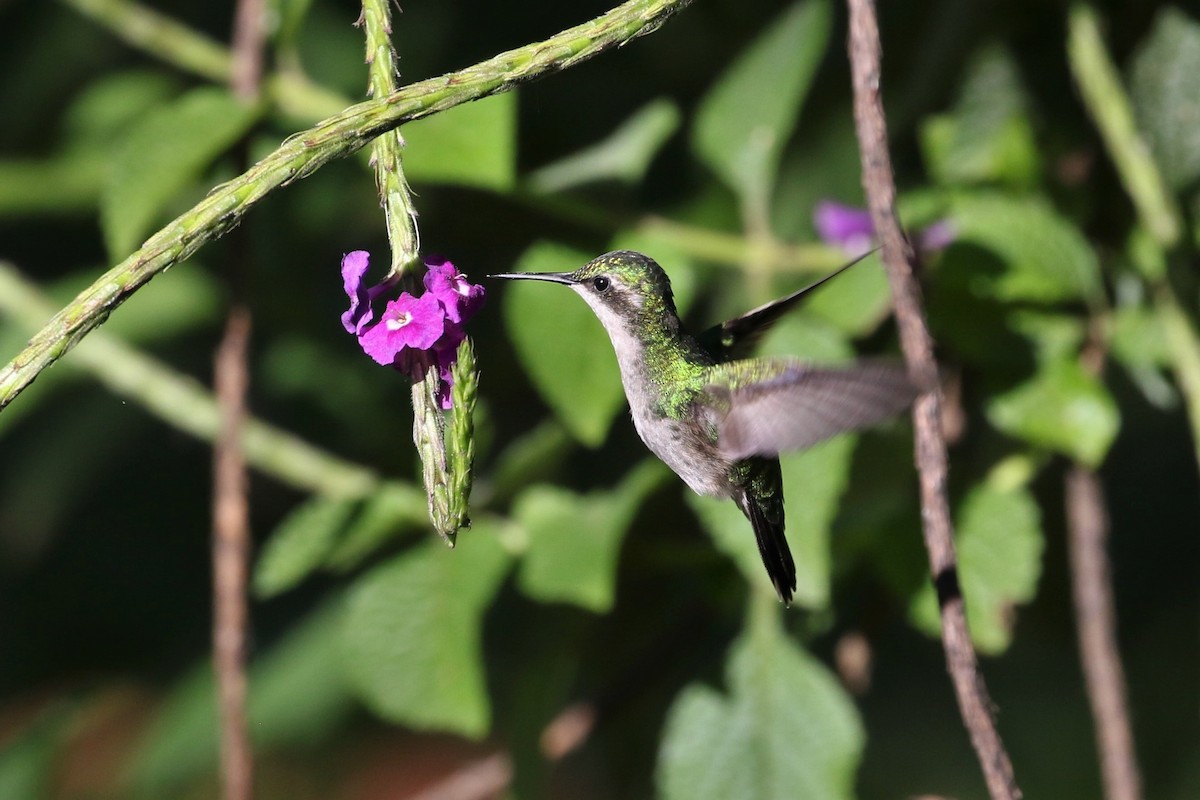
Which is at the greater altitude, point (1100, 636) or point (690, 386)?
point (690, 386)

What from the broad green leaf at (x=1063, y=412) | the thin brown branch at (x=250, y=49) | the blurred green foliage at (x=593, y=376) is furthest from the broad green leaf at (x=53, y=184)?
the broad green leaf at (x=1063, y=412)

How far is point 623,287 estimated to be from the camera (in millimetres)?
1196

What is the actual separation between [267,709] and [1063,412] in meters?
1.54

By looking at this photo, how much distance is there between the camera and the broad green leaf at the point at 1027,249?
1.56 metres

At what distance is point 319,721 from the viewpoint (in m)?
2.50

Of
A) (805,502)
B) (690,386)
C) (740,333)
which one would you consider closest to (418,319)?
(690,386)

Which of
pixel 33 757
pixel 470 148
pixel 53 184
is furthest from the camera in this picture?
pixel 33 757

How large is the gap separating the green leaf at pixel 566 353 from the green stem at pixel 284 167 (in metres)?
0.64

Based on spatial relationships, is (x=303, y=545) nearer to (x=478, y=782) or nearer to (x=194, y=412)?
(x=194, y=412)

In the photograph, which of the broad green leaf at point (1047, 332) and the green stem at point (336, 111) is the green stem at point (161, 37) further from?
the broad green leaf at point (1047, 332)

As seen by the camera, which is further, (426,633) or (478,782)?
(478,782)

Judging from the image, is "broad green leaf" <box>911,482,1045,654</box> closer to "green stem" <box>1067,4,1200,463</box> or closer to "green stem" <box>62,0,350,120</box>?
"green stem" <box>1067,4,1200,463</box>

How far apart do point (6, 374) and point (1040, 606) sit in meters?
1.90

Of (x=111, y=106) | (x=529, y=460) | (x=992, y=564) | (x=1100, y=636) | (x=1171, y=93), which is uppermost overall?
(x=111, y=106)
